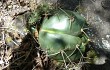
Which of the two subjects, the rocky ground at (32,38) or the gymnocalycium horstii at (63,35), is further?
the rocky ground at (32,38)

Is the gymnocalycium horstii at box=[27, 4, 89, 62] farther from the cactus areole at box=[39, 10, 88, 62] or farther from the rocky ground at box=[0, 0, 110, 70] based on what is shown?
the rocky ground at box=[0, 0, 110, 70]

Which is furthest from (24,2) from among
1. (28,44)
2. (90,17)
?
(90,17)

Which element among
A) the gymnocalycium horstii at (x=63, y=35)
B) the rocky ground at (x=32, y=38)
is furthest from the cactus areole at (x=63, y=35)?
the rocky ground at (x=32, y=38)

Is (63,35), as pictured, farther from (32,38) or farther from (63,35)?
(32,38)

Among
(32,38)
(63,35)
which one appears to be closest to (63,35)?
(63,35)

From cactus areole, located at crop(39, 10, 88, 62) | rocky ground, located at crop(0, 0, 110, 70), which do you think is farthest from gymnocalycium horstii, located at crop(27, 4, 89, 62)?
rocky ground, located at crop(0, 0, 110, 70)

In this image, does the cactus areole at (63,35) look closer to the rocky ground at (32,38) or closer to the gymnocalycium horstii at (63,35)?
the gymnocalycium horstii at (63,35)
